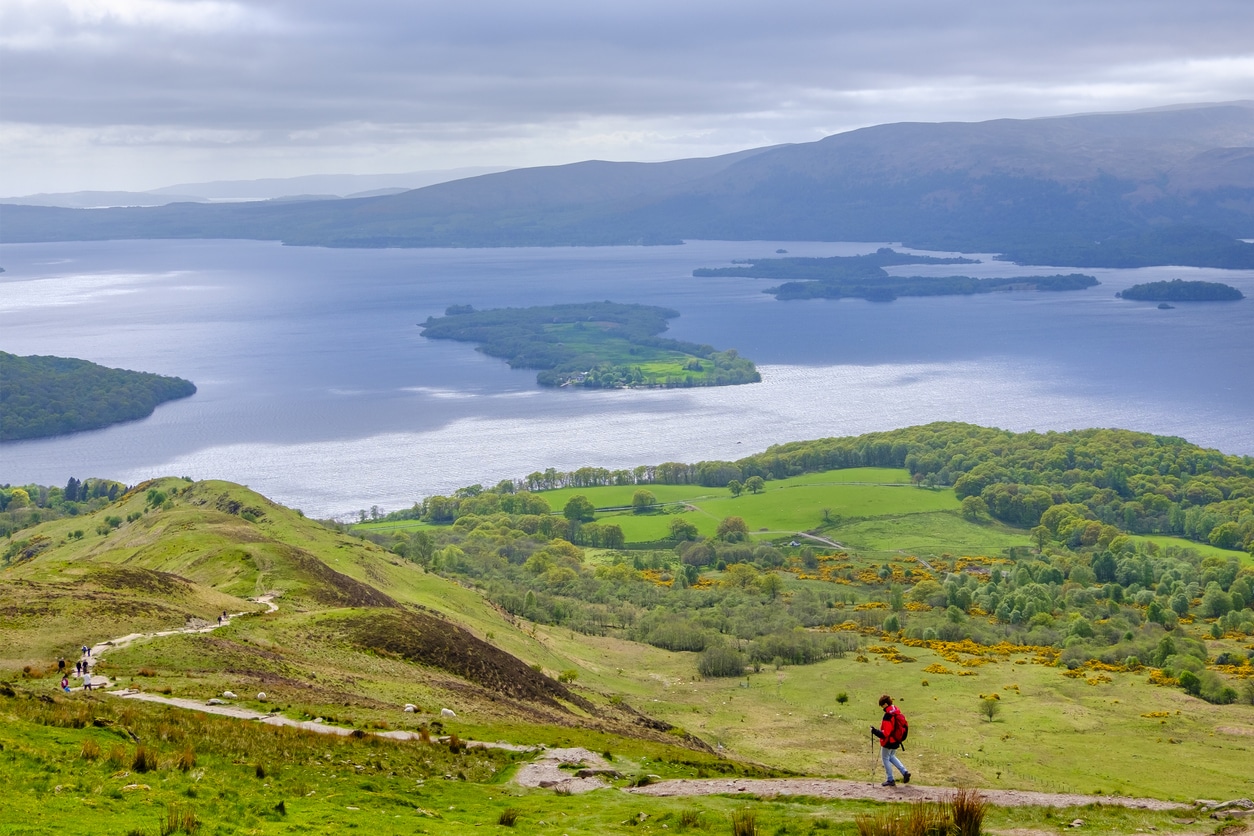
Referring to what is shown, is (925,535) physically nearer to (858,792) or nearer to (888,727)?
(858,792)

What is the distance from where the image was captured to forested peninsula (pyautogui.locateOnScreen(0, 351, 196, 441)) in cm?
18000

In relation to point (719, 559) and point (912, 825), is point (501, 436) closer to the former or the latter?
point (719, 559)

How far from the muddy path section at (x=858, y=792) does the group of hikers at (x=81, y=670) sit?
14.1 meters

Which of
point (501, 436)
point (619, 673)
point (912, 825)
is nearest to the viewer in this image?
point (912, 825)

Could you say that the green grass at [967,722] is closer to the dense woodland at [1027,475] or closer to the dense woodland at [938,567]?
the dense woodland at [938,567]

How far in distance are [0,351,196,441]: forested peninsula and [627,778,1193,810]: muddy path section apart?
586 ft

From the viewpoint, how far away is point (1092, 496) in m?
124

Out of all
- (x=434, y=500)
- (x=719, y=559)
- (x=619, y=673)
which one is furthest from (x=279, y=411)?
(x=619, y=673)

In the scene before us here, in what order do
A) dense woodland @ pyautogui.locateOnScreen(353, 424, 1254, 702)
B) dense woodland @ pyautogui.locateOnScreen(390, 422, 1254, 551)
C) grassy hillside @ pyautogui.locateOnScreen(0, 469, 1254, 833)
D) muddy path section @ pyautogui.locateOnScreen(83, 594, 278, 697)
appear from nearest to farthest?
grassy hillside @ pyautogui.locateOnScreen(0, 469, 1254, 833) < muddy path section @ pyautogui.locateOnScreen(83, 594, 278, 697) < dense woodland @ pyautogui.locateOnScreen(353, 424, 1254, 702) < dense woodland @ pyautogui.locateOnScreen(390, 422, 1254, 551)

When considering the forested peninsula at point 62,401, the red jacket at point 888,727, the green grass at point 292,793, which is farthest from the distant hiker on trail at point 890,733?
the forested peninsula at point 62,401

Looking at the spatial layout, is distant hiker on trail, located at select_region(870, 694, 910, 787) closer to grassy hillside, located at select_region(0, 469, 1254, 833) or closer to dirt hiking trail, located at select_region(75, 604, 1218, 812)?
dirt hiking trail, located at select_region(75, 604, 1218, 812)

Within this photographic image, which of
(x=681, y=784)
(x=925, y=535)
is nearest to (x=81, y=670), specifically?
(x=681, y=784)

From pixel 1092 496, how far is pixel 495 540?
63.5 meters

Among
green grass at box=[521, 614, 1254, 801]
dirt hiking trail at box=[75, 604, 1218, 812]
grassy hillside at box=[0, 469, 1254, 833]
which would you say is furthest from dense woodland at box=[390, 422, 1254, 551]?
dirt hiking trail at box=[75, 604, 1218, 812]
